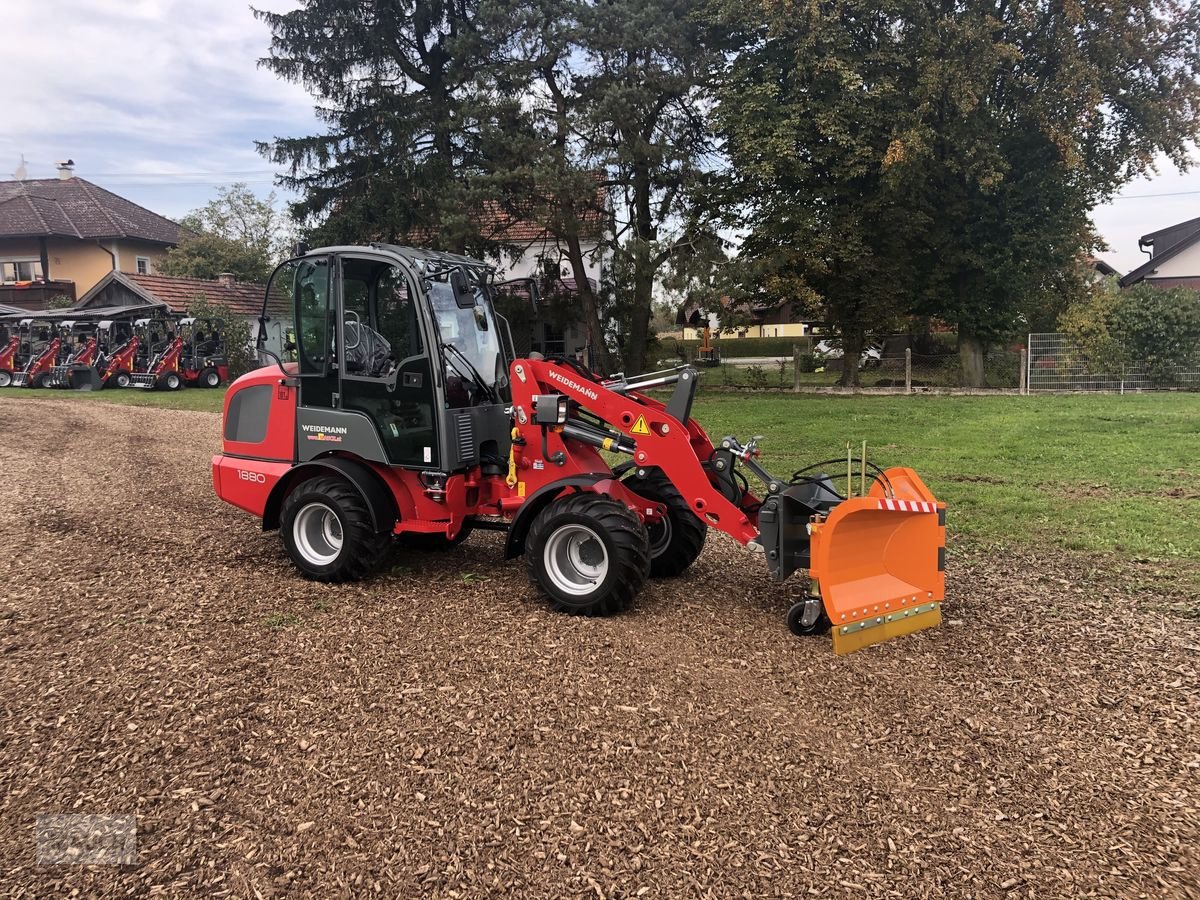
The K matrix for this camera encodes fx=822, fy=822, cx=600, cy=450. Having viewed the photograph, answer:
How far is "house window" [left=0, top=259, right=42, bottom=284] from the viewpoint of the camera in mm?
38250

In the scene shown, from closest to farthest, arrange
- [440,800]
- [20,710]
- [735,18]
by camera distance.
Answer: [440,800]
[20,710]
[735,18]

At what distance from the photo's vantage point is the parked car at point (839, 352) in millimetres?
24641

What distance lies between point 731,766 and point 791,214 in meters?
20.7

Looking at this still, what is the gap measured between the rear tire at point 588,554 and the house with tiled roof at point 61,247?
3841 cm

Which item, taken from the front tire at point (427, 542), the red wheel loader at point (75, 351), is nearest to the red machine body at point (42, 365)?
the red wheel loader at point (75, 351)

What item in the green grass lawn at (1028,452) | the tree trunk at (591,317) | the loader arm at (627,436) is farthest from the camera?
the tree trunk at (591,317)

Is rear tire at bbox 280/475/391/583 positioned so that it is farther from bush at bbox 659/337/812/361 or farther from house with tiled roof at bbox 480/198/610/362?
bush at bbox 659/337/812/361

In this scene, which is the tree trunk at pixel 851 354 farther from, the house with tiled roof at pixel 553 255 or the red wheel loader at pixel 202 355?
the red wheel loader at pixel 202 355

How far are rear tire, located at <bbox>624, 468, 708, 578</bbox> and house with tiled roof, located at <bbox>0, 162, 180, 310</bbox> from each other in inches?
1501

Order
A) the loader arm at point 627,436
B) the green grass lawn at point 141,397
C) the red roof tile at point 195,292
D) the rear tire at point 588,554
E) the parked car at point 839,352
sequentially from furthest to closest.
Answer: the red roof tile at point 195,292 → the parked car at point 839,352 → the green grass lawn at point 141,397 → the loader arm at point 627,436 → the rear tire at point 588,554

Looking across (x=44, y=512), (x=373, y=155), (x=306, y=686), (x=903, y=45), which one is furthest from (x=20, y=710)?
(x=903, y=45)

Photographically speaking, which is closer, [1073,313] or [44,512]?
[44,512]

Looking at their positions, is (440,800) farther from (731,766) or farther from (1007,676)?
(1007,676)

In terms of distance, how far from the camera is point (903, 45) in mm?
20938
